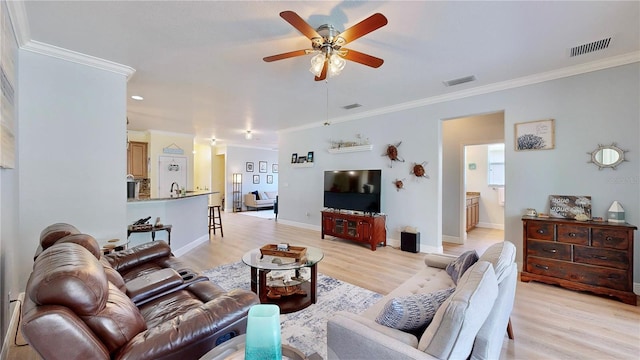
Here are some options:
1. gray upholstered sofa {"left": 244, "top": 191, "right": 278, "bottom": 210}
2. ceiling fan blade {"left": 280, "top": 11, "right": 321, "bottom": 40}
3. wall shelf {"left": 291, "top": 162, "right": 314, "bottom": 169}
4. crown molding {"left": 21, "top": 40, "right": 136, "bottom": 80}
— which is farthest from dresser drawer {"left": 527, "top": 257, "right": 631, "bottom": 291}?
gray upholstered sofa {"left": 244, "top": 191, "right": 278, "bottom": 210}

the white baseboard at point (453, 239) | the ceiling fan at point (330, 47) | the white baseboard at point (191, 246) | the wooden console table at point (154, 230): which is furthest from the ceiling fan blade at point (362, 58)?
Answer: the white baseboard at point (453, 239)

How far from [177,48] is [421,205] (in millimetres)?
4264

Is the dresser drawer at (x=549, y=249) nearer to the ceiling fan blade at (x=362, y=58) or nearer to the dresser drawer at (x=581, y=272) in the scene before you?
the dresser drawer at (x=581, y=272)

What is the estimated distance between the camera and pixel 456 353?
1.07 meters

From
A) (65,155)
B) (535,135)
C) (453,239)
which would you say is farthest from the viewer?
(453,239)

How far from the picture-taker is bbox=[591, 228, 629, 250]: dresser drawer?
9.02 ft

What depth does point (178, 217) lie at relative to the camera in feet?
15.1

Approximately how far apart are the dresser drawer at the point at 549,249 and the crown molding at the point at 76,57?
5.38m

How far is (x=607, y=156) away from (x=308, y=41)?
3.74 m

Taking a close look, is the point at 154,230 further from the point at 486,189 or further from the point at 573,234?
the point at 486,189

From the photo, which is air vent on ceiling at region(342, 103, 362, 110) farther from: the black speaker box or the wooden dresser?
the wooden dresser

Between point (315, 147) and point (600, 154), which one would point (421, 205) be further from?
point (315, 147)

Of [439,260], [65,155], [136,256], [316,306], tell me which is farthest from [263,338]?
[65,155]

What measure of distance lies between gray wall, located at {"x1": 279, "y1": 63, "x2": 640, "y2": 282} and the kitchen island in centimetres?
338
